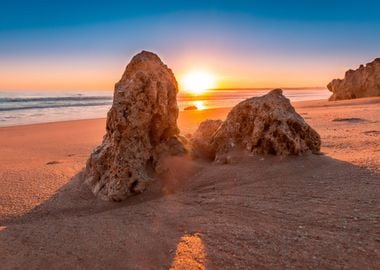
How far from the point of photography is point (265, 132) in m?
5.61

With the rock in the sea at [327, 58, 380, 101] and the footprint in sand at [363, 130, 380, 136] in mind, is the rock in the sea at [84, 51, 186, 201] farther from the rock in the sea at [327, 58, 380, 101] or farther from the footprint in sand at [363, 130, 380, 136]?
the rock in the sea at [327, 58, 380, 101]

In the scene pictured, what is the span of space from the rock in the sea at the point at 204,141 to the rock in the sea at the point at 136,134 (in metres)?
0.45

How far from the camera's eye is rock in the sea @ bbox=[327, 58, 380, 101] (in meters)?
27.4

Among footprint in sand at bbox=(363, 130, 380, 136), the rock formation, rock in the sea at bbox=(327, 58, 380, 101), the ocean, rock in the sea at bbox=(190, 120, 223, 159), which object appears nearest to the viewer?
the rock formation

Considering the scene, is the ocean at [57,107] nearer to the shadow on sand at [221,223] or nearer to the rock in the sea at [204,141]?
the rock in the sea at [204,141]

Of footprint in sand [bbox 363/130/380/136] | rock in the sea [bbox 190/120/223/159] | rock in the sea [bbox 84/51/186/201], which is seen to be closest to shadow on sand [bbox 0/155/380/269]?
rock in the sea [bbox 84/51/186/201]

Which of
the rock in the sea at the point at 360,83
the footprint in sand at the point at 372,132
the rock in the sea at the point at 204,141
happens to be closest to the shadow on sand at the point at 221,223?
the rock in the sea at the point at 204,141

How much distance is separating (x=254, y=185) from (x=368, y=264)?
1998mm

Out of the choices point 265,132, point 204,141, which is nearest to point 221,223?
point 265,132

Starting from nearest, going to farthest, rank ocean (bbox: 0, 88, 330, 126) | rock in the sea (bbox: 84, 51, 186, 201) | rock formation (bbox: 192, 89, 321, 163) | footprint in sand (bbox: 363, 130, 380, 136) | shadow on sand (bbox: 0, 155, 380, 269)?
shadow on sand (bbox: 0, 155, 380, 269), rock in the sea (bbox: 84, 51, 186, 201), rock formation (bbox: 192, 89, 321, 163), footprint in sand (bbox: 363, 130, 380, 136), ocean (bbox: 0, 88, 330, 126)

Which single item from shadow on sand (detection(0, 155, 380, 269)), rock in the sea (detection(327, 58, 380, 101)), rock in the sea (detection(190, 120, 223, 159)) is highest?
rock in the sea (detection(327, 58, 380, 101))

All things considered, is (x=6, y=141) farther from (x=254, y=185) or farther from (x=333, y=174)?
(x=333, y=174)

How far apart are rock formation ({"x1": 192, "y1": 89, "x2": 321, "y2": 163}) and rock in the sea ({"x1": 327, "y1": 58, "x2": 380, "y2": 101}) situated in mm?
24801

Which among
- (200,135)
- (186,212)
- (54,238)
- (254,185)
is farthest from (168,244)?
(200,135)
